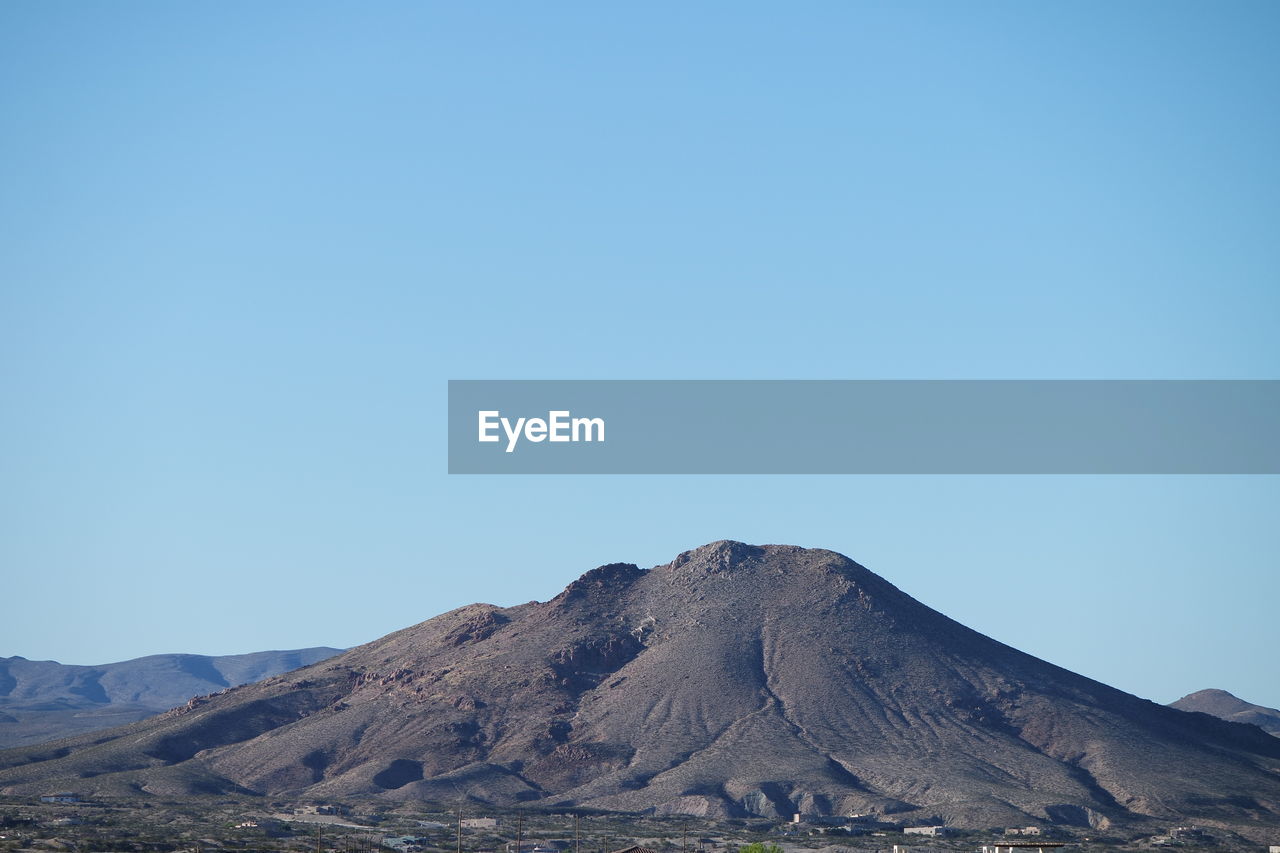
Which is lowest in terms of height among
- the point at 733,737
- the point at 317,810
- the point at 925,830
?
the point at 925,830

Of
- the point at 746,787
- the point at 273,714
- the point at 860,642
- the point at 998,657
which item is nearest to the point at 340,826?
the point at 746,787

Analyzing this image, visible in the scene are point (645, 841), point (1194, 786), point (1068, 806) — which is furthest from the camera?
point (1194, 786)

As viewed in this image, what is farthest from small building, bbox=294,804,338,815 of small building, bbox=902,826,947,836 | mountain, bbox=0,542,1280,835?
small building, bbox=902,826,947,836

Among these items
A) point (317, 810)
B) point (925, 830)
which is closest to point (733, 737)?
point (925, 830)

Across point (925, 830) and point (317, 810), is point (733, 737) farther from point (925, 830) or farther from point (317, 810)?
point (317, 810)

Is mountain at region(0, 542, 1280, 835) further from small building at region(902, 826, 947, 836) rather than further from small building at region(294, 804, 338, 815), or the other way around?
small building at region(294, 804, 338, 815)

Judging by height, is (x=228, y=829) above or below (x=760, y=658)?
below

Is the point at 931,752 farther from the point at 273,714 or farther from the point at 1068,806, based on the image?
the point at 273,714

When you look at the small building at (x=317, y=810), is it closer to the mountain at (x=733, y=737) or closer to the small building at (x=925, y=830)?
the mountain at (x=733, y=737)

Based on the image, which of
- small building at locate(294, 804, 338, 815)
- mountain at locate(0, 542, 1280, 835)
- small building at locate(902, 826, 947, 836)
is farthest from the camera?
mountain at locate(0, 542, 1280, 835)
